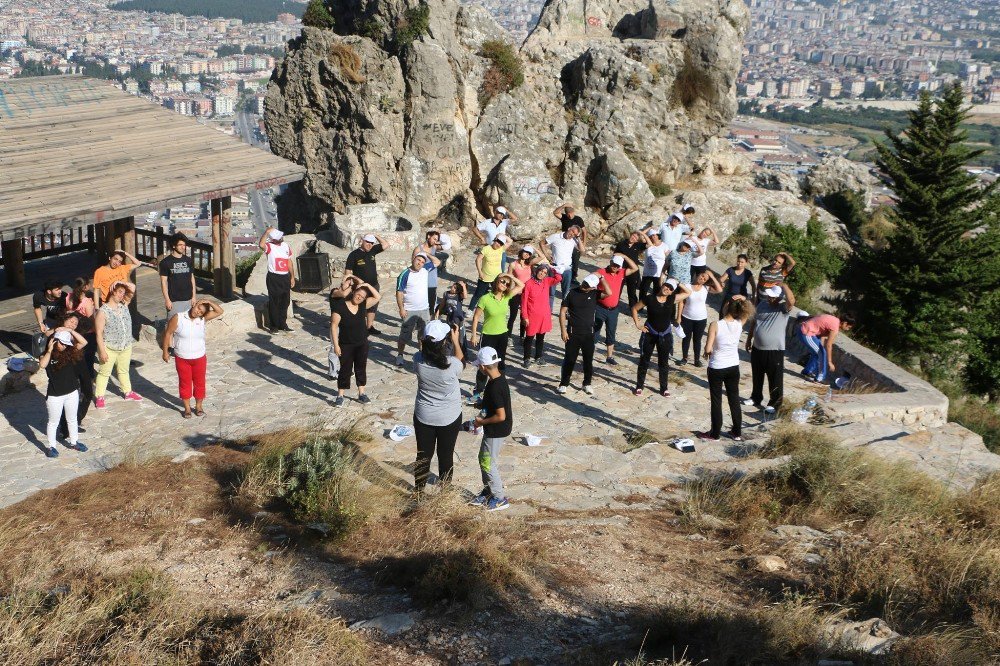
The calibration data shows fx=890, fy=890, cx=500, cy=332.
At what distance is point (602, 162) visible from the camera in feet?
73.6

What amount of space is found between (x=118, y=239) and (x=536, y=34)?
1432 cm

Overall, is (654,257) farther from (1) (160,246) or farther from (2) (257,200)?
(2) (257,200)

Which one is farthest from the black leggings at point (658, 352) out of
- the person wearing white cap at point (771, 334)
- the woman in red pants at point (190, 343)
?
the woman in red pants at point (190, 343)

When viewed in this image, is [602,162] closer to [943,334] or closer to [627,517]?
[943,334]

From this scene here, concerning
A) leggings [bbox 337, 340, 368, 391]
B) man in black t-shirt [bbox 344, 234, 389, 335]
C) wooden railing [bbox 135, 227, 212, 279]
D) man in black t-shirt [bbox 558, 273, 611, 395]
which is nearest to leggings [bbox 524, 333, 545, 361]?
man in black t-shirt [bbox 558, 273, 611, 395]

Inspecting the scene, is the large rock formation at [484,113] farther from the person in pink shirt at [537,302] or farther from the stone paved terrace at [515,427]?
the stone paved terrace at [515,427]

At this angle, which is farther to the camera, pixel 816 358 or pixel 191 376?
pixel 816 358

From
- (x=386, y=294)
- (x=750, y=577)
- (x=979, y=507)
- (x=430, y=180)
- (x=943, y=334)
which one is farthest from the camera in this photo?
(x=430, y=180)

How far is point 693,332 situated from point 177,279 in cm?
715

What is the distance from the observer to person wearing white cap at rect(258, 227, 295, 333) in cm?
1307

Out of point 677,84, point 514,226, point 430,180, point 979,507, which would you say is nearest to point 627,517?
point 979,507

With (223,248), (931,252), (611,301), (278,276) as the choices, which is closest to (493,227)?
(611,301)

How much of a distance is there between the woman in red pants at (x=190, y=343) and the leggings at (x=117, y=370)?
64cm

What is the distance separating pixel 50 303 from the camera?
10766mm
